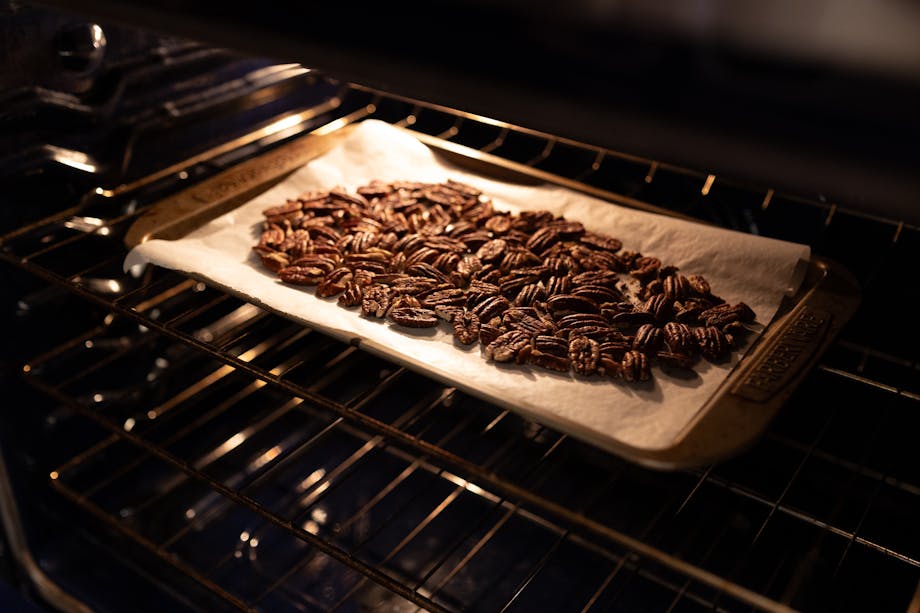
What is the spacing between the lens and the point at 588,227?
132cm

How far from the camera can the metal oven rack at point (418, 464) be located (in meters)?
1.26

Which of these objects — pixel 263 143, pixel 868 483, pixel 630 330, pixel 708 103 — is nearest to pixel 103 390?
pixel 263 143

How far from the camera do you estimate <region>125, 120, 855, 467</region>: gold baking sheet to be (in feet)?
3.10

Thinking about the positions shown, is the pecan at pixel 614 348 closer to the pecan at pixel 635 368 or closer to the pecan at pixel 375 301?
the pecan at pixel 635 368

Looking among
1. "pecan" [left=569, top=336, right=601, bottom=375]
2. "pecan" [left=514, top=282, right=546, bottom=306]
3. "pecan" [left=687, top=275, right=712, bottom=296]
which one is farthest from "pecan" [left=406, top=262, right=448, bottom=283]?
"pecan" [left=687, top=275, right=712, bottom=296]

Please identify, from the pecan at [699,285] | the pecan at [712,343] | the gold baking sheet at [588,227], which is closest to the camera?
the gold baking sheet at [588,227]

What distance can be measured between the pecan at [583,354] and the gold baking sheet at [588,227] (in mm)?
12

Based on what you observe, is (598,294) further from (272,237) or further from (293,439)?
(293,439)

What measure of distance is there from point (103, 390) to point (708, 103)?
1.36 metres

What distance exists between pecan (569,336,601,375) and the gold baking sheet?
12 mm

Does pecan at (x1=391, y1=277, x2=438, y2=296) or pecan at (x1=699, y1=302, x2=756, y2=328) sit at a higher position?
pecan at (x1=699, y1=302, x2=756, y2=328)

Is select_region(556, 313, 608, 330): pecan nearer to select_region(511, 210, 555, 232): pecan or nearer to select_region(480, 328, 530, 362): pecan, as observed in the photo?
select_region(480, 328, 530, 362): pecan

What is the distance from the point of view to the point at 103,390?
1.53m

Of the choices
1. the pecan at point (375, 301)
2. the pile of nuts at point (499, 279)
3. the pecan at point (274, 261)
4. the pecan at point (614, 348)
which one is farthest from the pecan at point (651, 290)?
the pecan at point (274, 261)
